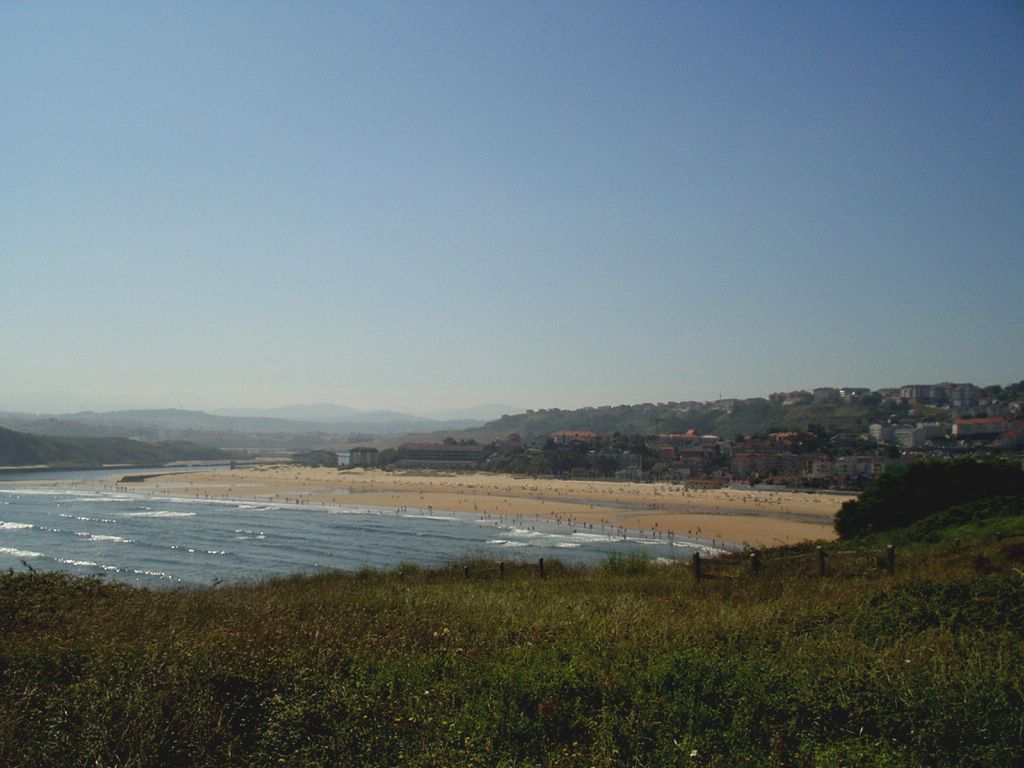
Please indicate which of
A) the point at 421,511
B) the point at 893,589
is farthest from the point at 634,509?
the point at 893,589

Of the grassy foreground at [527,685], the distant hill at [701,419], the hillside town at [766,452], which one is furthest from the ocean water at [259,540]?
the distant hill at [701,419]

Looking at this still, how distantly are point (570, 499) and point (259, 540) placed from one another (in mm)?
30053

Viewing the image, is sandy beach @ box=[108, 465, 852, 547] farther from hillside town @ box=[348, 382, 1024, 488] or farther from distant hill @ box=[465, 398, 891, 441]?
distant hill @ box=[465, 398, 891, 441]

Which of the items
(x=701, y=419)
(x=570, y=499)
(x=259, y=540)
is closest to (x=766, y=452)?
(x=570, y=499)

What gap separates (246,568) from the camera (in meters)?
27.2

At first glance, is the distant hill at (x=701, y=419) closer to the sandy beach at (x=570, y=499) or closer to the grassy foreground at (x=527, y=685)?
the sandy beach at (x=570, y=499)

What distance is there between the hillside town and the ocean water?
38812 millimetres

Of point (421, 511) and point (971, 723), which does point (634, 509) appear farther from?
point (971, 723)

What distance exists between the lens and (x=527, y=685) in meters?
6.00

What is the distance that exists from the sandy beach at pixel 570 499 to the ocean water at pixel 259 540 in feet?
13.2

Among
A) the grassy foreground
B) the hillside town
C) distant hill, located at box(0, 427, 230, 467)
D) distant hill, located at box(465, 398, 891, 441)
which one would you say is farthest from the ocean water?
distant hill, located at box(465, 398, 891, 441)

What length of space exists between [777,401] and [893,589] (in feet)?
568

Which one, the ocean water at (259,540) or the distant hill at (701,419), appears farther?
the distant hill at (701,419)

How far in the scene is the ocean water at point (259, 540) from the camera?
27.7 metres
